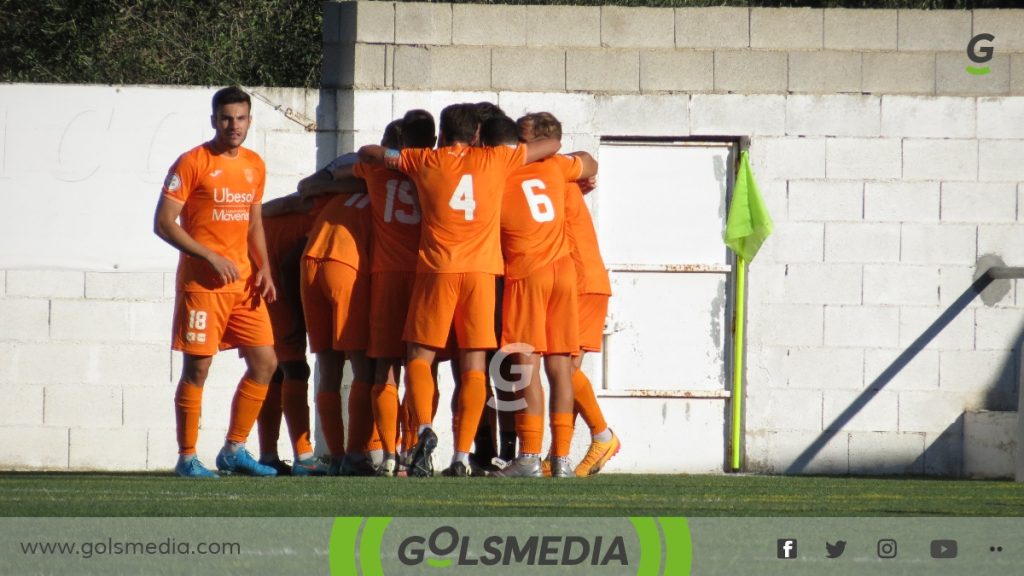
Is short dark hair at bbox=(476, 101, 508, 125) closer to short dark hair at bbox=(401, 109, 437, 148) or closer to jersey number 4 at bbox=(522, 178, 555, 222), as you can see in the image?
short dark hair at bbox=(401, 109, 437, 148)

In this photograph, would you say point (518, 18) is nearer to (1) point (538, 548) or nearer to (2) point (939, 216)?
(2) point (939, 216)

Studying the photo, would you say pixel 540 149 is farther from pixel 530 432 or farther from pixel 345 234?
pixel 530 432

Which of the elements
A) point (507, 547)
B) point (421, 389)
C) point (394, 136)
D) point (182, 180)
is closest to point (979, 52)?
point (394, 136)

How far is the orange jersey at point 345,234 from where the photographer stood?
726cm

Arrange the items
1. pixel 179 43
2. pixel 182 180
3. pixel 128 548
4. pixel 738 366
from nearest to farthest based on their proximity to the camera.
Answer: pixel 128 548, pixel 182 180, pixel 738 366, pixel 179 43

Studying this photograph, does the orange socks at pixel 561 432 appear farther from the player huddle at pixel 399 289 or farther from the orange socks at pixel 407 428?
the orange socks at pixel 407 428

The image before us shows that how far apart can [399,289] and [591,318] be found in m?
1.04

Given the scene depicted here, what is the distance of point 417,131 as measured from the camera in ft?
24.2

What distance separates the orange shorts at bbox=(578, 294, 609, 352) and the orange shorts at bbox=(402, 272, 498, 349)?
78 cm

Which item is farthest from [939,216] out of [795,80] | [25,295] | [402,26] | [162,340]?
[25,295]

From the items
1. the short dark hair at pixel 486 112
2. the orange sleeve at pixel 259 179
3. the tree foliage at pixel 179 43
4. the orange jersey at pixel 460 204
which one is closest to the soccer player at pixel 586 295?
the short dark hair at pixel 486 112

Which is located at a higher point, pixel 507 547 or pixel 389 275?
pixel 389 275

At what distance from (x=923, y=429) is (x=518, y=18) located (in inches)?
137

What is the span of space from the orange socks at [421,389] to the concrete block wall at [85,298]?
246cm
